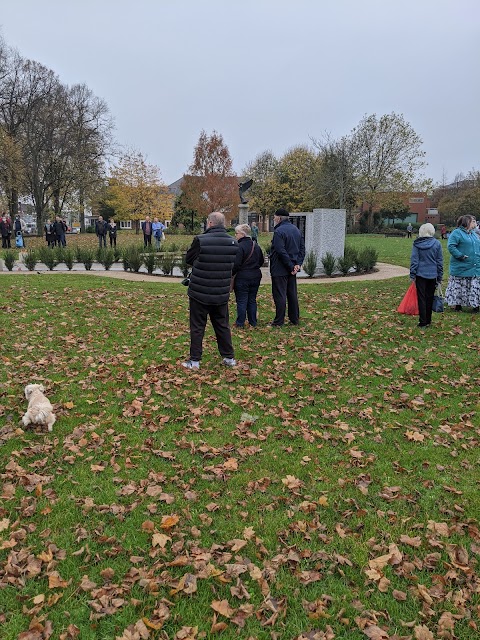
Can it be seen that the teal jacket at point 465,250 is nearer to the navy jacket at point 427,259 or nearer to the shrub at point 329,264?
the navy jacket at point 427,259

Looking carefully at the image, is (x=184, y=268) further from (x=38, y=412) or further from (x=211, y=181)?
(x=211, y=181)

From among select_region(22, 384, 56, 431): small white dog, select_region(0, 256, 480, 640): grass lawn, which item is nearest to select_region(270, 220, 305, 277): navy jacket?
select_region(0, 256, 480, 640): grass lawn

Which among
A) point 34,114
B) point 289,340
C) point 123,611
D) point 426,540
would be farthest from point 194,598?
point 34,114

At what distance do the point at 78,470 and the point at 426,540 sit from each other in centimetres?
279

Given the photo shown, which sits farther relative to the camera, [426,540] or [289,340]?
[289,340]

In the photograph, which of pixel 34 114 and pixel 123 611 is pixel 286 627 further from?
pixel 34 114

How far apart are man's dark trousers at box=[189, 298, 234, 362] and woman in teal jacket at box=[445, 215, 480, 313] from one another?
15.8 feet

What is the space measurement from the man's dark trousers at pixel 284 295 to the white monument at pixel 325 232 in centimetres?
863

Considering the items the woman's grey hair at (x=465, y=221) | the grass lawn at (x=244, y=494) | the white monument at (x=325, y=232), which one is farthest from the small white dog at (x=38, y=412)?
the white monument at (x=325, y=232)

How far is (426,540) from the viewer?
3.45 m

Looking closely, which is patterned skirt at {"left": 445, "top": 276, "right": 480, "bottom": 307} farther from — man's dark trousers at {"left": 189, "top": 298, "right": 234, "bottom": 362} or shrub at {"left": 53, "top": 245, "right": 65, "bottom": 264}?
shrub at {"left": 53, "top": 245, "right": 65, "bottom": 264}

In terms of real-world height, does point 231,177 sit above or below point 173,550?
above

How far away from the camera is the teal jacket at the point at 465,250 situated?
9156 mm

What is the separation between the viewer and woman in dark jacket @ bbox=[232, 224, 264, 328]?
816 cm
